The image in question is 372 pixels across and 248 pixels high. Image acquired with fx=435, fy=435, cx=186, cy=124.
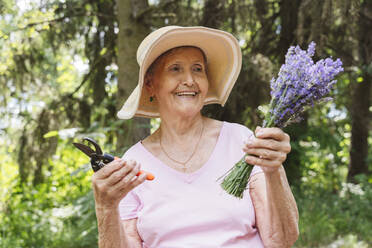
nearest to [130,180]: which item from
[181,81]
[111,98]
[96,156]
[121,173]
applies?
[121,173]

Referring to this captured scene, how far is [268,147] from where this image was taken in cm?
148

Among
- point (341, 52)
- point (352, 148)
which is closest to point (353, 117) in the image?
point (341, 52)

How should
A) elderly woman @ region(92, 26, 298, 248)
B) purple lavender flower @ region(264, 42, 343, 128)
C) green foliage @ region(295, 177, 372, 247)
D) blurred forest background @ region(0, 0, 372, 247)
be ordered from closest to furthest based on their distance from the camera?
purple lavender flower @ region(264, 42, 343, 128)
elderly woman @ region(92, 26, 298, 248)
blurred forest background @ region(0, 0, 372, 247)
green foliage @ region(295, 177, 372, 247)

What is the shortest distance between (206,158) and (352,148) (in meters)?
5.83

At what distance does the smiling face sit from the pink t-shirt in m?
0.26

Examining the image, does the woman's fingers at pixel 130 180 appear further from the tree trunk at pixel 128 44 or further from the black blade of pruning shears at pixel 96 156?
the tree trunk at pixel 128 44

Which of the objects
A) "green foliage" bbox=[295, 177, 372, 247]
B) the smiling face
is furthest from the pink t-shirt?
"green foliage" bbox=[295, 177, 372, 247]

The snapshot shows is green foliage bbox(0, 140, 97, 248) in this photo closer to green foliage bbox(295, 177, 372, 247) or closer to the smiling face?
the smiling face

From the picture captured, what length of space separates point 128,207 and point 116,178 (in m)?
0.52

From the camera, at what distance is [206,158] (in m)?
2.12

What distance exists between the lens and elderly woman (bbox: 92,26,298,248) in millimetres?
1886

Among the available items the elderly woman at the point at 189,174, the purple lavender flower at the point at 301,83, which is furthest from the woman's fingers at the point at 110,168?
the purple lavender flower at the point at 301,83

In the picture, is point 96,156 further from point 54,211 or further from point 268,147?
point 54,211

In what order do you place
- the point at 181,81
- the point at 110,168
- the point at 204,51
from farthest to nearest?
the point at 204,51
the point at 181,81
the point at 110,168
